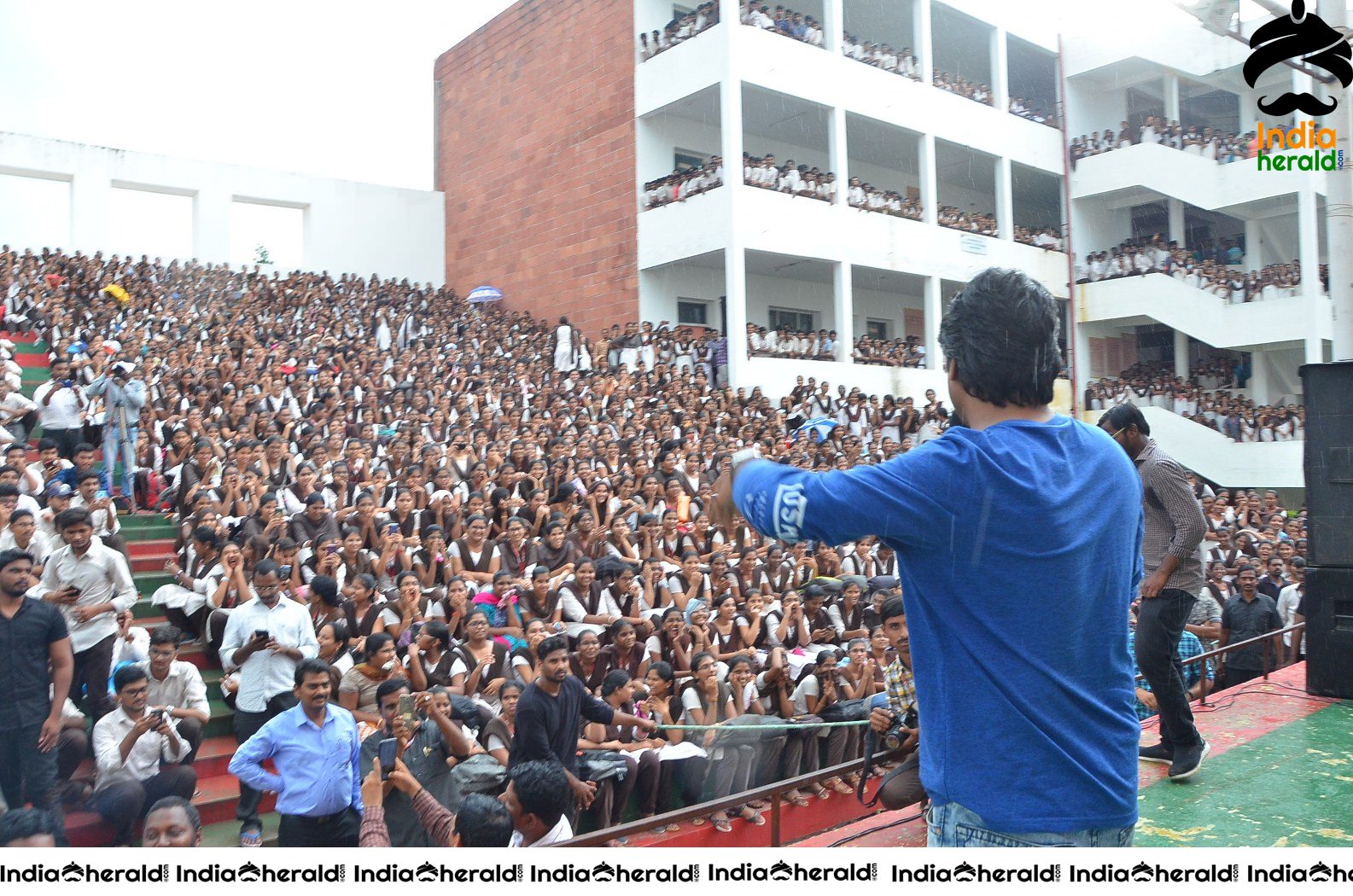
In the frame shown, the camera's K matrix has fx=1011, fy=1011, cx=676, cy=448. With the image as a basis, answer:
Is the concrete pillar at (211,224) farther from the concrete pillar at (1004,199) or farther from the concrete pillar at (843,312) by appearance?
the concrete pillar at (1004,199)

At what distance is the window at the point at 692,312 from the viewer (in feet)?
60.5

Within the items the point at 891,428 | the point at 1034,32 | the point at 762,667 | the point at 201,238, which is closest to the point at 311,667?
the point at 762,667

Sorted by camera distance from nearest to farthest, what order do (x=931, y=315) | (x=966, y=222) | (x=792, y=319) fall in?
1. (x=931, y=315)
2. (x=966, y=222)
3. (x=792, y=319)

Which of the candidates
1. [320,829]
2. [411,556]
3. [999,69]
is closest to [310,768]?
[320,829]

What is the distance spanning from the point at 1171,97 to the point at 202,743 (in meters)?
22.4

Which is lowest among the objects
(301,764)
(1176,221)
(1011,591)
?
(301,764)

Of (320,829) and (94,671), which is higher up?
(94,671)

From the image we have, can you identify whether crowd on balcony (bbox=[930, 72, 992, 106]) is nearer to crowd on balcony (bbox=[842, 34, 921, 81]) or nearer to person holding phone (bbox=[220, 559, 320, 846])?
crowd on balcony (bbox=[842, 34, 921, 81])

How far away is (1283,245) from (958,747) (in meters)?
23.2

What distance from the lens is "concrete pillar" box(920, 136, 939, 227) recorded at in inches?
750

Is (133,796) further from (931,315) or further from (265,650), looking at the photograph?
(931,315)

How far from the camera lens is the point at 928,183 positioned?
62.5ft

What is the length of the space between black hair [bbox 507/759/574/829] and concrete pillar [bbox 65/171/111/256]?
16.0 meters

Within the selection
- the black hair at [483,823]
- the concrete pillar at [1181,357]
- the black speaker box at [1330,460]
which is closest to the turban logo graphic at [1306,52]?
the black speaker box at [1330,460]
